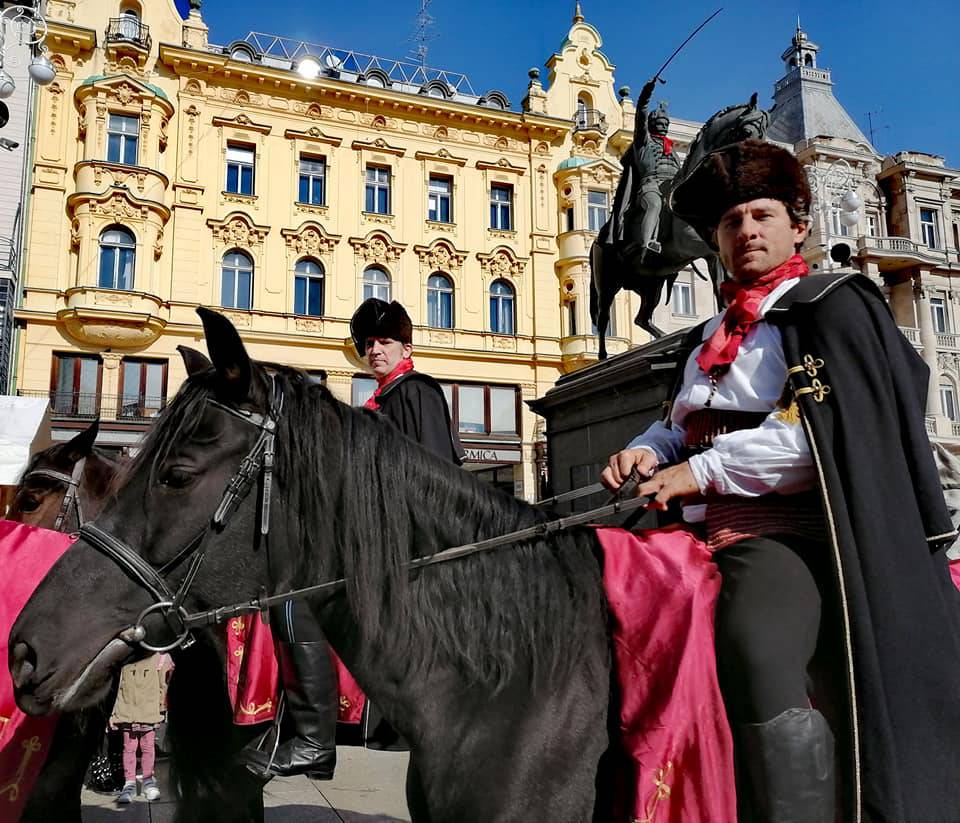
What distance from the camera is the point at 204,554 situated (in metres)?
1.86

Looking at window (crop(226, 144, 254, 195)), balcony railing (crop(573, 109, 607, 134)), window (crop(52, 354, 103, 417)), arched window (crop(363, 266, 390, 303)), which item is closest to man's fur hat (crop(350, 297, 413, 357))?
window (crop(52, 354, 103, 417))

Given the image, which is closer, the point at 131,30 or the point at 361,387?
the point at 131,30

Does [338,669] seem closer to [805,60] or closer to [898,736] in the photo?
[898,736]

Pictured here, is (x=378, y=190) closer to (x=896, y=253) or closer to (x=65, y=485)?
(x=896, y=253)

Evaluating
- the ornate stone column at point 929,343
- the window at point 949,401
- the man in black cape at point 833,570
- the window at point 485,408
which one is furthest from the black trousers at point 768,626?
the window at point 949,401

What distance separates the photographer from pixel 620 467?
2.24m

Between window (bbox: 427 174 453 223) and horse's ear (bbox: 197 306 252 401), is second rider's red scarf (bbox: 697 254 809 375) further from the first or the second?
window (bbox: 427 174 453 223)

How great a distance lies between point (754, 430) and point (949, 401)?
38.1 metres

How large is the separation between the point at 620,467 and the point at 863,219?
127ft

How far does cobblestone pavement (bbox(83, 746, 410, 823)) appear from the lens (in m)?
4.84

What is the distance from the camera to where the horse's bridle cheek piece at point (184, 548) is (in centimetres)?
180

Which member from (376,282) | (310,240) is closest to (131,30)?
(310,240)

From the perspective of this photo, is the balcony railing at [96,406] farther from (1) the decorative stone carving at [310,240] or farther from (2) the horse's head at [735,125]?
(2) the horse's head at [735,125]

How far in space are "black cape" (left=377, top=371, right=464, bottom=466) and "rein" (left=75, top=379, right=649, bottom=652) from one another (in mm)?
1799
